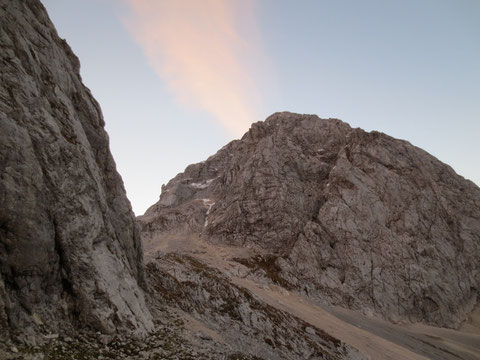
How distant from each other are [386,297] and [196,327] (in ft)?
181

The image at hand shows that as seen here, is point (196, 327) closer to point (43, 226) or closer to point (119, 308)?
point (119, 308)

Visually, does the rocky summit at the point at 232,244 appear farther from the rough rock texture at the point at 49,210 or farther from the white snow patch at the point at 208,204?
the white snow patch at the point at 208,204

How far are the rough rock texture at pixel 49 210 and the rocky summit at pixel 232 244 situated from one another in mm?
98

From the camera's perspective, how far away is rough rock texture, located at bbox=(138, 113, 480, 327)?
6781 centimetres

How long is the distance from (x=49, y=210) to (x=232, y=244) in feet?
215

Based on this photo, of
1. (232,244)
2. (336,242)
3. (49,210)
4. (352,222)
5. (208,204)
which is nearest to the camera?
(49,210)

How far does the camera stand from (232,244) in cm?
8100

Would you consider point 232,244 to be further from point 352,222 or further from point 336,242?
point 352,222

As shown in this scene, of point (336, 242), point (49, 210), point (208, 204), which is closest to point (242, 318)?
point (49, 210)

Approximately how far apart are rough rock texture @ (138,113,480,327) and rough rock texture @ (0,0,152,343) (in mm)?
46395

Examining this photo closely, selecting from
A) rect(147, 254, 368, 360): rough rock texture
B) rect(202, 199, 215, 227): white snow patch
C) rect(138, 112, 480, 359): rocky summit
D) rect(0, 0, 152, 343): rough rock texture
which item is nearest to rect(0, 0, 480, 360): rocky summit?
rect(0, 0, 152, 343): rough rock texture

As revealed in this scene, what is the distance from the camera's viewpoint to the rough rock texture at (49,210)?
50.1 ft

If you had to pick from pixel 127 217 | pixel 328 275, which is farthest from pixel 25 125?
pixel 328 275

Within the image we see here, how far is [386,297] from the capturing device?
218 feet
